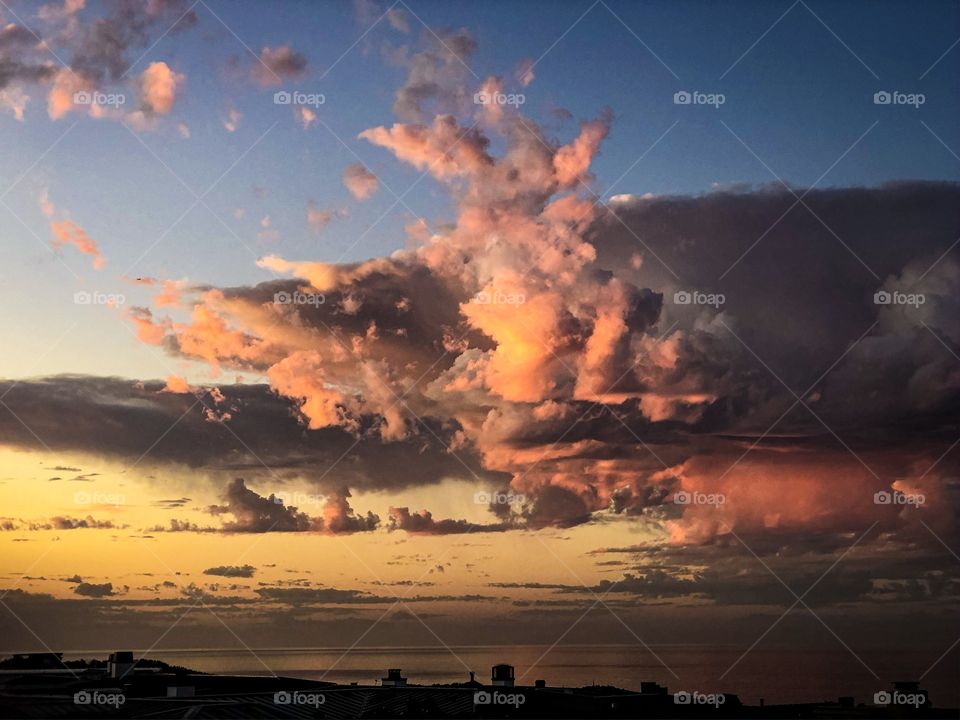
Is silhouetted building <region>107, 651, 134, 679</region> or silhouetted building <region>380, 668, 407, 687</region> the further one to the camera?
silhouetted building <region>380, 668, 407, 687</region>

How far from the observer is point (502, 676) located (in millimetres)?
21234

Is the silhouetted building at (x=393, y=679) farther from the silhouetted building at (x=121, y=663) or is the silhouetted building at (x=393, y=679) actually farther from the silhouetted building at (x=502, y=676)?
the silhouetted building at (x=121, y=663)

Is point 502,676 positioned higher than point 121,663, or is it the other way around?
point 121,663

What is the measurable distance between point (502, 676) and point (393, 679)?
2222mm

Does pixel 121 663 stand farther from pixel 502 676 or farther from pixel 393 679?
pixel 502 676

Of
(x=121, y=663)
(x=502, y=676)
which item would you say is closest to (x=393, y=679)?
(x=502, y=676)

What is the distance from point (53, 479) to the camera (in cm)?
2166

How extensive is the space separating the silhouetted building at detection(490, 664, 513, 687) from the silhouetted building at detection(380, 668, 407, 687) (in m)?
1.80

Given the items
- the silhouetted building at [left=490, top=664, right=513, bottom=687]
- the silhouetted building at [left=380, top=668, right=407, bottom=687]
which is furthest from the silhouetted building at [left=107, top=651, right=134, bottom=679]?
the silhouetted building at [left=490, top=664, right=513, bottom=687]

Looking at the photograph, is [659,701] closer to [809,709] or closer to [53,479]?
[809,709]

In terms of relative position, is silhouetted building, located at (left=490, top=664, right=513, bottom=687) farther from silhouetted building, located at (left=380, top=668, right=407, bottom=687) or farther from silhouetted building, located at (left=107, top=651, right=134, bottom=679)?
silhouetted building, located at (left=107, top=651, right=134, bottom=679)

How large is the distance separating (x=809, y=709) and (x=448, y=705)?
6.39 m

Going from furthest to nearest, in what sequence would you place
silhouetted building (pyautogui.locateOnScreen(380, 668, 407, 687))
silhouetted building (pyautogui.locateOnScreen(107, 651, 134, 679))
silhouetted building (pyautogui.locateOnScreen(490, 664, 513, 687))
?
silhouetted building (pyautogui.locateOnScreen(380, 668, 407, 687))
silhouetted building (pyautogui.locateOnScreen(107, 651, 134, 679))
silhouetted building (pyautogui.locateOnScreen(490, 664, 513, 687))

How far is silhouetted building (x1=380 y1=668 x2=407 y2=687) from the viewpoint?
22000 millimetres
